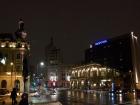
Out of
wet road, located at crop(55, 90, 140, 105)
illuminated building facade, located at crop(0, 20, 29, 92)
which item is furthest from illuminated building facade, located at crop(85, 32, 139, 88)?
wet road, located at crop(55, 90, 140, 105)

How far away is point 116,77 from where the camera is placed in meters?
160

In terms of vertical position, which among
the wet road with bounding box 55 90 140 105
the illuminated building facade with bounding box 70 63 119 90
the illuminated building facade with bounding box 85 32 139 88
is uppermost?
the illuminated building facade with bounding box 85 32 139 88

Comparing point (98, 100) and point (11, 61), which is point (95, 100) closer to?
point (98, 100)

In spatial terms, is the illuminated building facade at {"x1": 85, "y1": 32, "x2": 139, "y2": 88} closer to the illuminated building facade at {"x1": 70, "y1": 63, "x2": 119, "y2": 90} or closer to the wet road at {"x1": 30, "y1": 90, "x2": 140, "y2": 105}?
the illuminated building facade at {"x1": 70, "y1": 63, "x2": 119, "y2": 90}

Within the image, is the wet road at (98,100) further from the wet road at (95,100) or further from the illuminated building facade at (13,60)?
the illuminated building facade at (13,60)

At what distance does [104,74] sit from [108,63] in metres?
11.5

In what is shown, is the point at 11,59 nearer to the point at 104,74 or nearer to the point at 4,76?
the point at 4,76

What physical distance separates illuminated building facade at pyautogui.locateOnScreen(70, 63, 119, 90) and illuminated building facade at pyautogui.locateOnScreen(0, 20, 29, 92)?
6757 cm

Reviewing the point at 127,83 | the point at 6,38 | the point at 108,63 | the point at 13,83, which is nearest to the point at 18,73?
the point at 13,83

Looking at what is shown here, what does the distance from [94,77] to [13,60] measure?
88334 mm

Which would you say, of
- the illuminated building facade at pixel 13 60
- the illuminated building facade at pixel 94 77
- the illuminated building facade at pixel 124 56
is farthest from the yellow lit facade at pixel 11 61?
the illuminated building facade at pixel 124 56

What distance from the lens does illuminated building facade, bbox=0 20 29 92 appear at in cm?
9119

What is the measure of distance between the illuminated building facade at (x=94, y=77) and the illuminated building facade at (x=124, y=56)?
4.97 m

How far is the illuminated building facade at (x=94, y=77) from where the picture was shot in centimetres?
16009
